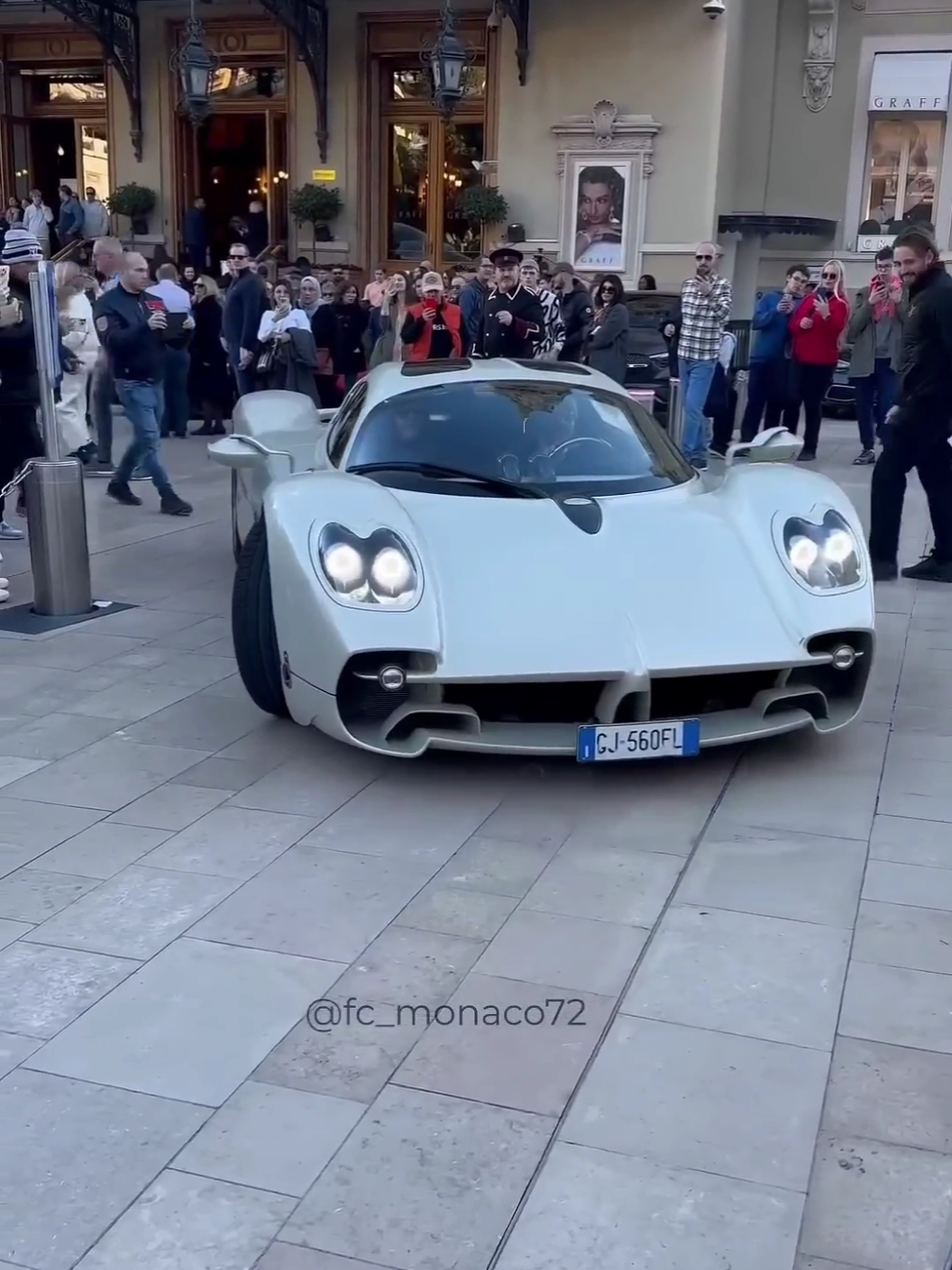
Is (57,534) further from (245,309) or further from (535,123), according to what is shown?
(535,123)

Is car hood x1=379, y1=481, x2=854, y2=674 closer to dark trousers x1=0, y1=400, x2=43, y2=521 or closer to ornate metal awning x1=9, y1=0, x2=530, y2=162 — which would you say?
dark trousers x1=0, y1=400, x2=43, y2=521

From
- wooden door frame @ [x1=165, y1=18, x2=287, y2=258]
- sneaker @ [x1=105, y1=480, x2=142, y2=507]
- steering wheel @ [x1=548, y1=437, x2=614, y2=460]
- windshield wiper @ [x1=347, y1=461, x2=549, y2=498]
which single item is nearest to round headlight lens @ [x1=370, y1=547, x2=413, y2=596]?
windshield wiper @ [x1=347, y1=461, x2=549, y2=498]

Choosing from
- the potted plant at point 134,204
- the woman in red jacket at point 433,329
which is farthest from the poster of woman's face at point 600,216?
the woman in red jacket at point 433,329

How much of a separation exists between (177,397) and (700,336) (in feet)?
16.9

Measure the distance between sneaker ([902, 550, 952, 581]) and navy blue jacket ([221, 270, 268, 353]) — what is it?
21.9 feet

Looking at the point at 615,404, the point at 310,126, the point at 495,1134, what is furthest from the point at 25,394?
the point at 310,126

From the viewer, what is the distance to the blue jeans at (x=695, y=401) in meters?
11.2

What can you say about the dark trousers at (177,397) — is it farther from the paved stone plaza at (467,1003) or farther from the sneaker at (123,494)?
the paved stone plaza at (467,1003)

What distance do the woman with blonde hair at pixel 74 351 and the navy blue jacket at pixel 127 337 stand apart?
4.57 feet

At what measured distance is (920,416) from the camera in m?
7.54

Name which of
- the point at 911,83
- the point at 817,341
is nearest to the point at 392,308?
the point at 817,341

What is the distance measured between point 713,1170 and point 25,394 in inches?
252

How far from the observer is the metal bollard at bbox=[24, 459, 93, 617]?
6727 millimetres

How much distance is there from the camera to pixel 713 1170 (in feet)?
8.55
